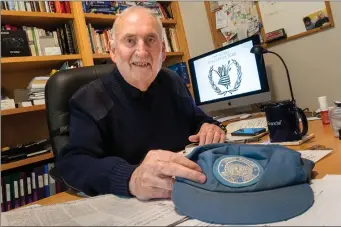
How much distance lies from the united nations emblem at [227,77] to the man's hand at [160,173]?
1376 mm

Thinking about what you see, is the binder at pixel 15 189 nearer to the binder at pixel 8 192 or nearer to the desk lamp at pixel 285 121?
the binder at pixel 8 192

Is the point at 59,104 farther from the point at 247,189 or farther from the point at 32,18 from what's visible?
the point at 32,18

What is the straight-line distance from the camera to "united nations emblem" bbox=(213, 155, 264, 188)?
1.52 feet

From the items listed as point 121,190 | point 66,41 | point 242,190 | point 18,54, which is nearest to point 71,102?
point 121,190

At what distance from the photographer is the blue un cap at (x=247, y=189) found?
0.42 m

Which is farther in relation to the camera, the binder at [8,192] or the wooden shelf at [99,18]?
the wooden shelf at [99,18]

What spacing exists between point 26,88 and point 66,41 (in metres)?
0.44

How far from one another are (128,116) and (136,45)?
0.92 ft

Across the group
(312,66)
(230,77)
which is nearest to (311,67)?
(312,66)

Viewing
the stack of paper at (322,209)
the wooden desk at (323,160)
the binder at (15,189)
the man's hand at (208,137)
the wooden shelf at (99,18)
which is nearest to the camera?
the stack of paper at (322,209)

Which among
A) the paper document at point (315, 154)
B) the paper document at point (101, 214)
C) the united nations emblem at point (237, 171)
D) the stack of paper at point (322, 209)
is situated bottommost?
the stack of paper at point (322, 209)

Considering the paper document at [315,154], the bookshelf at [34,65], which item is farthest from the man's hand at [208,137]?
the bookshelf at [34,65]

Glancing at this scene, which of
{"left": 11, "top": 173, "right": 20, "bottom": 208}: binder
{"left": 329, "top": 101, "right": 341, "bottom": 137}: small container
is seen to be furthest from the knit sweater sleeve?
{"left": 11, "top": 173, "right": 20, "bottom": 208}: binder

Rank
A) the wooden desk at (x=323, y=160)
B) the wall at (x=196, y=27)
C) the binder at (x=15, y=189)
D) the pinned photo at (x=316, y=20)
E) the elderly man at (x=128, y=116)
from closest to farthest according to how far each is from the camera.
→ the wooden desk at (x=323, y=160) → the elderly man at (x=128, y=116) → the pinned photo at (x=316, y=20) → the binder at (x=15, y=189) → the wall at (x=196, y=27)
